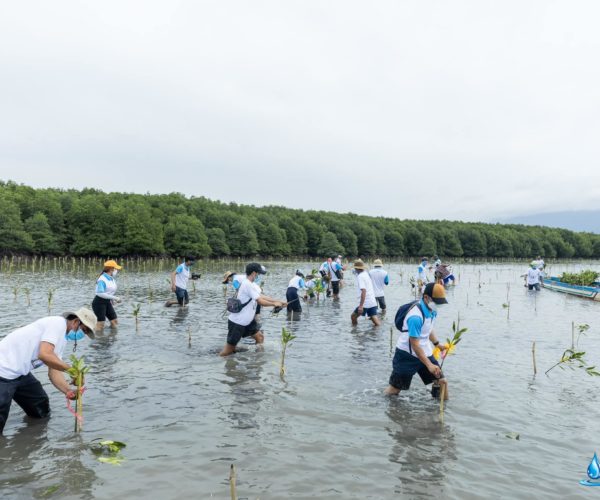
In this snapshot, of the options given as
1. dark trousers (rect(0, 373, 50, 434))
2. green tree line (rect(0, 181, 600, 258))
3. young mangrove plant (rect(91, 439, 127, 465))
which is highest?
green tree line (rect(0, 181, 600, 258))

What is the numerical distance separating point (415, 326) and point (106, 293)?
32.4ft

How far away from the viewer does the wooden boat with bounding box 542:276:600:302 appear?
28.8m

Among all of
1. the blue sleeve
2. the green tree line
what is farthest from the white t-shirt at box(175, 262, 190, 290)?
the green tree line

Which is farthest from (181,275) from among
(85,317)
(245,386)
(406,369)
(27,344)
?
(406,369)

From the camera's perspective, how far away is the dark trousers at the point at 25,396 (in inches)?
238

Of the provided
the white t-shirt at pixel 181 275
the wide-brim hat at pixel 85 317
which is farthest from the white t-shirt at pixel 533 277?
the wide-brim hat at pixel 85 317

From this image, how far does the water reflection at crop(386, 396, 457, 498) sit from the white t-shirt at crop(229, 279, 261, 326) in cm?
397

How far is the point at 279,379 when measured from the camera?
9.62 metres

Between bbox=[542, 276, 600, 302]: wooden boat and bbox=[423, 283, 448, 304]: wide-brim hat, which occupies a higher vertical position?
bbox=[423, 283, 448, 304]: wide-brim hat

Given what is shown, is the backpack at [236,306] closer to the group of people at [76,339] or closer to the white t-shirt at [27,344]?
the group of people at [76,339]

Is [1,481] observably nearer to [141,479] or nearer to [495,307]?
[141,479]

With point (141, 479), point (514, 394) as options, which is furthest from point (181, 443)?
point (514, 394)

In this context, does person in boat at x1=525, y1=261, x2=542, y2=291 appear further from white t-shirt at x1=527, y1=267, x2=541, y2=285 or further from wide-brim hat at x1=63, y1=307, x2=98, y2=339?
wide-brim hat at x1=63, y1=307, x2=98, y2=339

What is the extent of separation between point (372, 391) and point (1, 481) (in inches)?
245
